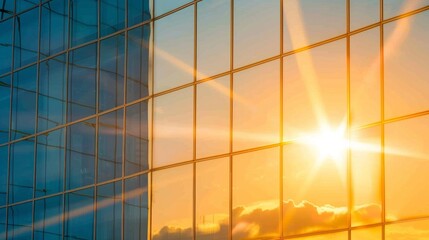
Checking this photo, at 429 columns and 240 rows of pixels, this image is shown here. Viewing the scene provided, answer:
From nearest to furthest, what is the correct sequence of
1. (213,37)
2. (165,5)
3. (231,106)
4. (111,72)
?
(231,106)
(213,37)
(165,5)
(111,72)

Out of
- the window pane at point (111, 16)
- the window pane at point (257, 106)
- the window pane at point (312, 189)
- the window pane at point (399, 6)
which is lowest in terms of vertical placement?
the window pane at point (312, 189)

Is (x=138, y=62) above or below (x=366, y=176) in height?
above

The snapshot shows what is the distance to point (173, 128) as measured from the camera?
30422 mm

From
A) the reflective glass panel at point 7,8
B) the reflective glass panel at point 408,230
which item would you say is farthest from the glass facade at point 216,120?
the reflective glass panel at point 7,8

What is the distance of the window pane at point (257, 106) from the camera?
27.1 meters

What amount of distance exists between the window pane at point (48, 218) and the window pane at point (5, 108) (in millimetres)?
3837

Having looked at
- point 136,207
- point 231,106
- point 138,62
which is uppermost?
point 138,62

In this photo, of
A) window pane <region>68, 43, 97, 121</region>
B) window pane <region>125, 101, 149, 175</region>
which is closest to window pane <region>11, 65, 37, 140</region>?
window pane <region>68, 43, 97, 121</region>

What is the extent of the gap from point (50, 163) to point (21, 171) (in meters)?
2.33

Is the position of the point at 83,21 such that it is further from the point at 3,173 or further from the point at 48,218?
the point at 3,173

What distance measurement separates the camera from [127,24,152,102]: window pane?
32.0 m

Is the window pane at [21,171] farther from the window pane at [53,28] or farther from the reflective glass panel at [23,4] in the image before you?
the reflective glass panel at [23,4]

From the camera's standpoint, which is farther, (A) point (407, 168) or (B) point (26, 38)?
(B) point (26, 38)

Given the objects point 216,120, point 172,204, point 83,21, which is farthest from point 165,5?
point 172,204
